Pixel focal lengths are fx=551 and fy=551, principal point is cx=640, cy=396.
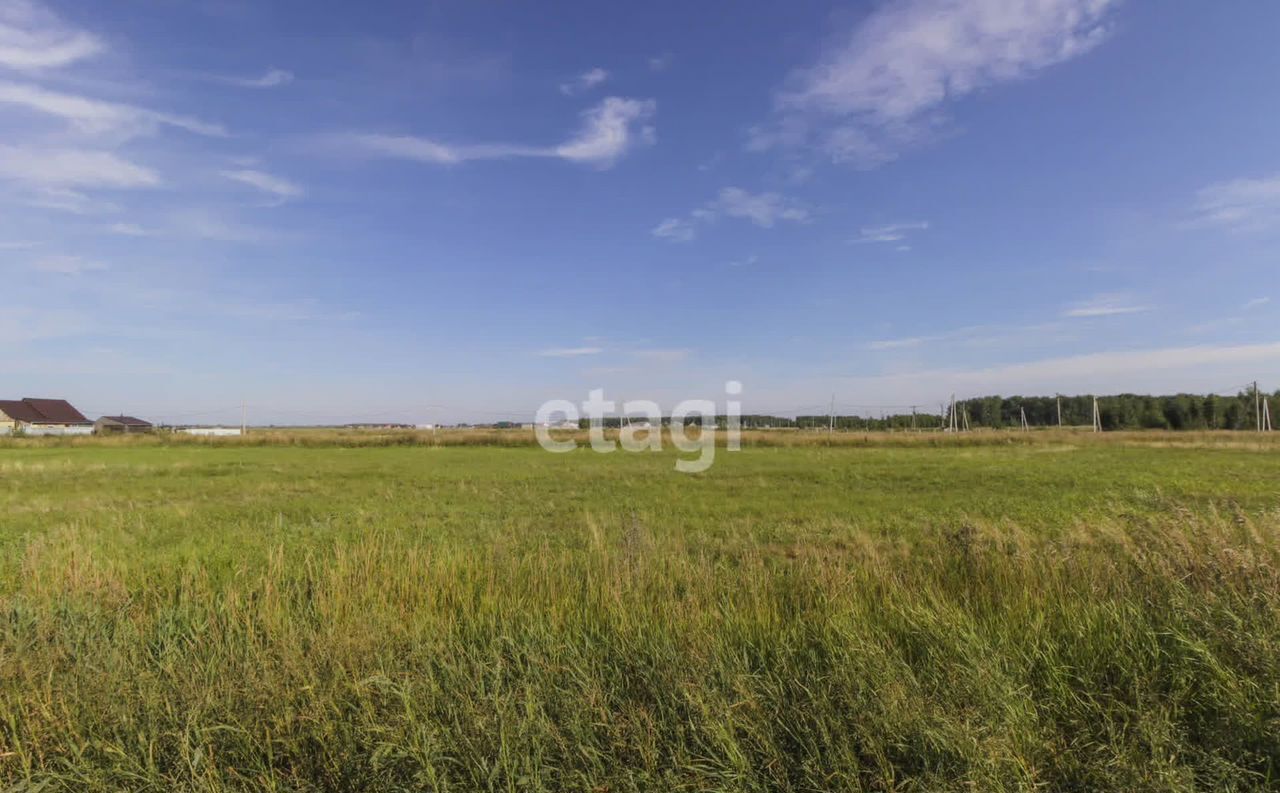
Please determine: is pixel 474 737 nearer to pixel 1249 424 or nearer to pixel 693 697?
pixel 693 697

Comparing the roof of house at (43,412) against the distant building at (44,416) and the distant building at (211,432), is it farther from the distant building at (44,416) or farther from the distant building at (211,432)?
the distant building at (211,432)

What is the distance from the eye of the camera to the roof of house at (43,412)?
8525 centimetres

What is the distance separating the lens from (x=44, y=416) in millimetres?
88000

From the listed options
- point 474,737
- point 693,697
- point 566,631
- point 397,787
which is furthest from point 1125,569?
point 397,787

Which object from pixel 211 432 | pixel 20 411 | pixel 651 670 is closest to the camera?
pixel 651 670

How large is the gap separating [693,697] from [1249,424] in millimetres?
95942

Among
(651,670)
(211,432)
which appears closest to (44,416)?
(211,432)

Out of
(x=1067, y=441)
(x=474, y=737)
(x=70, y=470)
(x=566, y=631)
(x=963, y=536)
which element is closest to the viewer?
(x=474, y=737)

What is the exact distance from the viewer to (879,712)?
8.84ft

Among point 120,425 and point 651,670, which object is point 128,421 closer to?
point 120,425

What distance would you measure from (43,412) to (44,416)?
2053mm

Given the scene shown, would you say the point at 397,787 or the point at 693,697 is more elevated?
the point at 693,697

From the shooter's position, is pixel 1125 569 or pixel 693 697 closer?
pixel 693 697

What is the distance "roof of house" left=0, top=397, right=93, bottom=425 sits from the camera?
8525 centimetres
